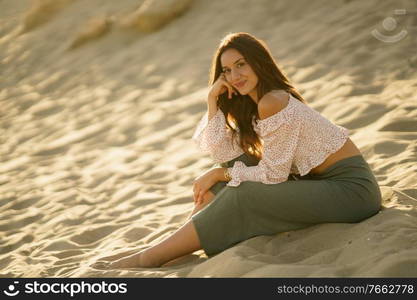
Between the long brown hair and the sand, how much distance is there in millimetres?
626

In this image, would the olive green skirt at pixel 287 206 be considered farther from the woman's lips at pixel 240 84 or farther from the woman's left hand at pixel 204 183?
the woman's lips at pixel 240 84

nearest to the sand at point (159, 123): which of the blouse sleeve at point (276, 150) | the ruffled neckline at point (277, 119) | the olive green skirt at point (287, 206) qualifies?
the olive green skirt at point (287, 206)

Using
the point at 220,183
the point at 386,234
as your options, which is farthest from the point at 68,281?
the point at 386,234

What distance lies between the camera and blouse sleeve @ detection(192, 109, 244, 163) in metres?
3.98

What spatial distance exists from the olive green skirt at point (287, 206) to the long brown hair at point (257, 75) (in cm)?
45

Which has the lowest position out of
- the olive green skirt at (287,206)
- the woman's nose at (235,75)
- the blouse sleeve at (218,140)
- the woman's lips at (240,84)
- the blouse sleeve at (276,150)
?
the olive green skirt at (287,206)

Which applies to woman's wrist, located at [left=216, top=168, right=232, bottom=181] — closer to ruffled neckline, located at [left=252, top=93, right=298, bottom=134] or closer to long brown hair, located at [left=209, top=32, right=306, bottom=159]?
long brown hair, located at [left=209, top=32, right=306, bottom=159]

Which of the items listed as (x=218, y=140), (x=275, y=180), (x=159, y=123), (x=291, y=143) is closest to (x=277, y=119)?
(x=291, y=143)

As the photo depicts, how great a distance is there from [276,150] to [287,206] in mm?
287

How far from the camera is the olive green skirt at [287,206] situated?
3.45 meters

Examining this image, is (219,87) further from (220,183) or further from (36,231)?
(36,231)

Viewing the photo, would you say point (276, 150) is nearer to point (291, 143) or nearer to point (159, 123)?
point (291, 143)

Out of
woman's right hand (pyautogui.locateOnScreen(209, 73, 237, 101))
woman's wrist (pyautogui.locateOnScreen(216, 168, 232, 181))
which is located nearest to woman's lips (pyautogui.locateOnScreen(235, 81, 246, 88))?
woman's right hand (pyautogui.locateOnScreen(209, 73, 237, 101))

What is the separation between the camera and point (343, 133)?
143 inches
